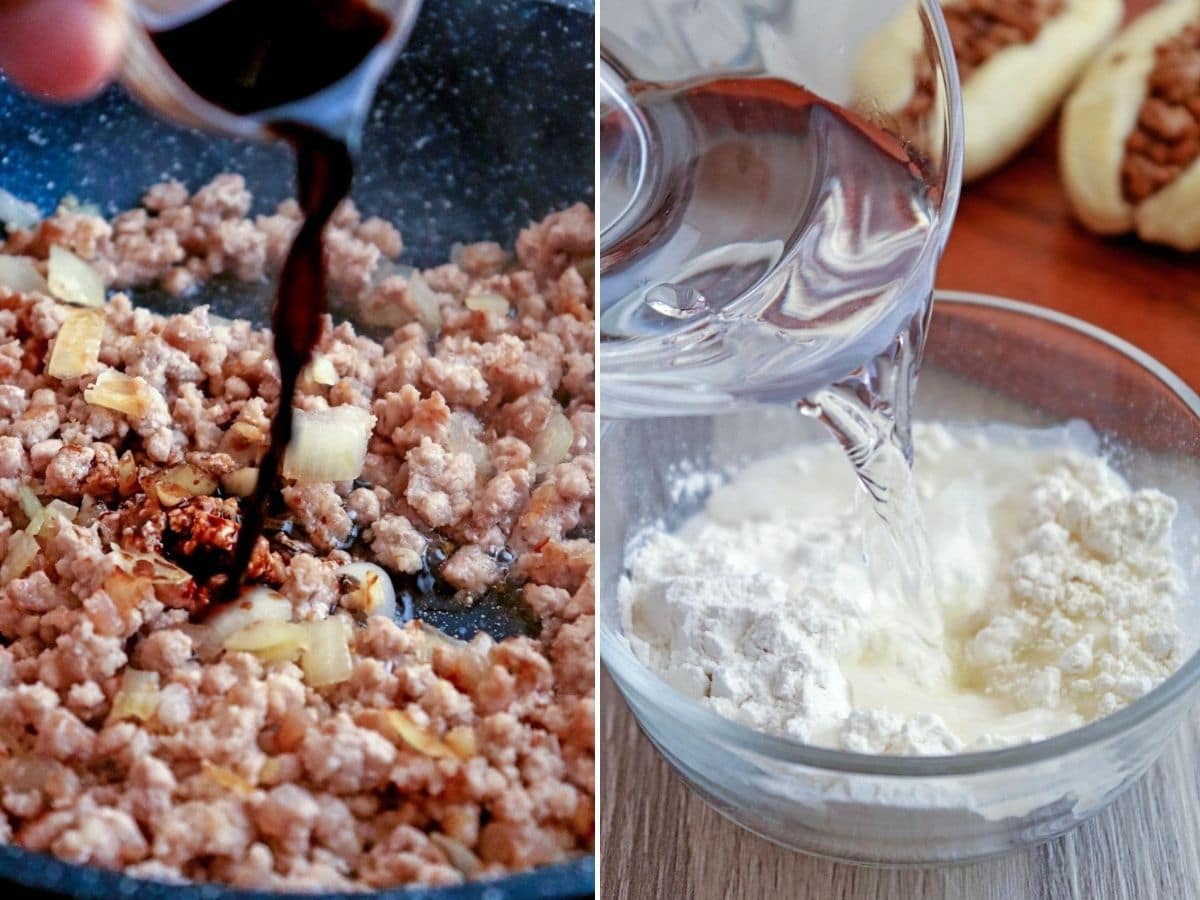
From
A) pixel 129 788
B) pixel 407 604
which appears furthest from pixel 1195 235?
pixel 129 788

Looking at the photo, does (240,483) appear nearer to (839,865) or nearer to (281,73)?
(281,73)

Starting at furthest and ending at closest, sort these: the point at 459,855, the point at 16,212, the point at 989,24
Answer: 1. the point at 989,24
2. the point at 16,212
3. the point at 459,855

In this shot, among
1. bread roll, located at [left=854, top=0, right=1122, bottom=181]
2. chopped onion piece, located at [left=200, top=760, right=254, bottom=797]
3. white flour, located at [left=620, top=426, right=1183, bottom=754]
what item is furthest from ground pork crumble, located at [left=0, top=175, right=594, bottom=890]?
bread roll, located at [left=854, top=0, right=1122, bottom=181]

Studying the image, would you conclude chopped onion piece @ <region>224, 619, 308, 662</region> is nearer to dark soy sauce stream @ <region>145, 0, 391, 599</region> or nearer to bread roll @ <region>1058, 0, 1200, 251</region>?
dark soy sauce stream @ <region>145, 0, 391, 599</region>

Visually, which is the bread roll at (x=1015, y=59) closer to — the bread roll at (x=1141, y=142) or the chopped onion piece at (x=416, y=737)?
the bread roll at (x=1141, y=142)

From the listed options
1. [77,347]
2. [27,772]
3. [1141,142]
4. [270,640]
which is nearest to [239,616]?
[270,640]

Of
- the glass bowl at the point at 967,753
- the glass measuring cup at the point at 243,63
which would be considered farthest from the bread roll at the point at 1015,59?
the glass measuring cup at the point at 243,63
